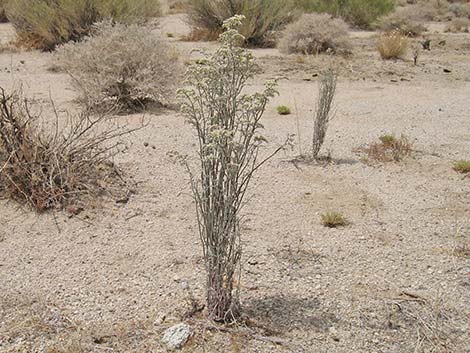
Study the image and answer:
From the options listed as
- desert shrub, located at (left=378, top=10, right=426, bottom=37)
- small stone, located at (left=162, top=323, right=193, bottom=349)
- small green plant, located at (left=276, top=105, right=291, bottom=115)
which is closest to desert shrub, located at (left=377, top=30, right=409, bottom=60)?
desert shrub, located at (left=378, top=10, right=426, bottom=37)

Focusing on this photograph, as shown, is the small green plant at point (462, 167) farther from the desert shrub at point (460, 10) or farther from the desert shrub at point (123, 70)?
the desert shrub at point (460, 10)

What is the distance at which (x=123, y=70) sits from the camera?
8453 mm

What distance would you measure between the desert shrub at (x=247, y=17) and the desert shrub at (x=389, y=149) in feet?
28.8

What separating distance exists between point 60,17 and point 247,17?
4.79 metres

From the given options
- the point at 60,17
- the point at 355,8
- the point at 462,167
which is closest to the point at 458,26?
the point at 355,8

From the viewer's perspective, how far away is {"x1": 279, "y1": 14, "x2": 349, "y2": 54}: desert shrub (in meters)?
14.1

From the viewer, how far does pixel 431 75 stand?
472 inches

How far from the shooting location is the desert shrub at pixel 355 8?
20.6 m

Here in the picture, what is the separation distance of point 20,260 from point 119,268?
73cm

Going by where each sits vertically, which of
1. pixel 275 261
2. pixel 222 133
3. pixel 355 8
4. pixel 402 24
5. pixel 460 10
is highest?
pixel 222 133

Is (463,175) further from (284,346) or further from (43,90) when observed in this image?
(43,90)

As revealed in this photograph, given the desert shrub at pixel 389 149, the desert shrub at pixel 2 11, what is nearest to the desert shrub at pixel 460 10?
the desert shrub at pixel 2 11

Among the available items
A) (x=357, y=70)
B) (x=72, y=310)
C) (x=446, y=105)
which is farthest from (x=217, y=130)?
(x=357, y=70)

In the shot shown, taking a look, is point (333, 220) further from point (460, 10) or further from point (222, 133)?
point (460, 10)
